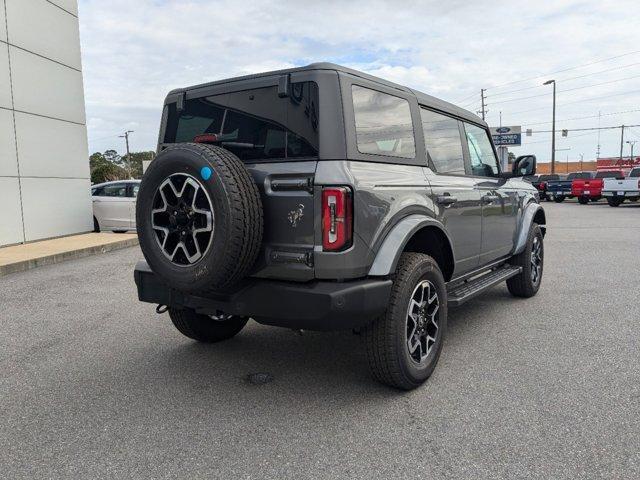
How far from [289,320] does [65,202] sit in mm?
10933

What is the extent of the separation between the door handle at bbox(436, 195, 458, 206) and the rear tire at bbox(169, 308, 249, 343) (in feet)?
5.77

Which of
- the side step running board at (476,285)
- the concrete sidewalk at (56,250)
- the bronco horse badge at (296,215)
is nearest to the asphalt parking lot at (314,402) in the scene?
the side step running board at (476,285)

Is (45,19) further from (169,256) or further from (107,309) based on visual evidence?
(169,256)

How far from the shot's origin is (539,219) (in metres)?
6.00

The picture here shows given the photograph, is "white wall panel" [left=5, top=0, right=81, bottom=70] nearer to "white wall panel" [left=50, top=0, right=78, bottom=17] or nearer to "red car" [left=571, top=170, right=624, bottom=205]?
"white wall panel" [left=50, top=0, right=78, bottom=17]

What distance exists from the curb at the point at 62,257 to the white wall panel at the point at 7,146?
246 cm

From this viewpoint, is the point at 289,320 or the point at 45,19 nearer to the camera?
the point at 289,320

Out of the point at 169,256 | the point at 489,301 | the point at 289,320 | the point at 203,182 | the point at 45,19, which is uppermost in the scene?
the point at 45,19

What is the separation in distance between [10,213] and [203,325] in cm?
838

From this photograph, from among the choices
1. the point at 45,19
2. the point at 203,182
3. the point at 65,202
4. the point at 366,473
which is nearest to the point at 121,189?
the point at 65,202

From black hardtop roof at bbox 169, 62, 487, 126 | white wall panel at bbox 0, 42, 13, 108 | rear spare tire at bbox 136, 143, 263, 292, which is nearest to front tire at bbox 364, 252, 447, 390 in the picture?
rear spare tire at bbox 136, 143, 263, 292

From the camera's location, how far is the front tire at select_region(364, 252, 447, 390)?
3.01 metres

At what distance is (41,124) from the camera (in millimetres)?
11250

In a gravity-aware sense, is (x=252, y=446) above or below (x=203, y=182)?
below
